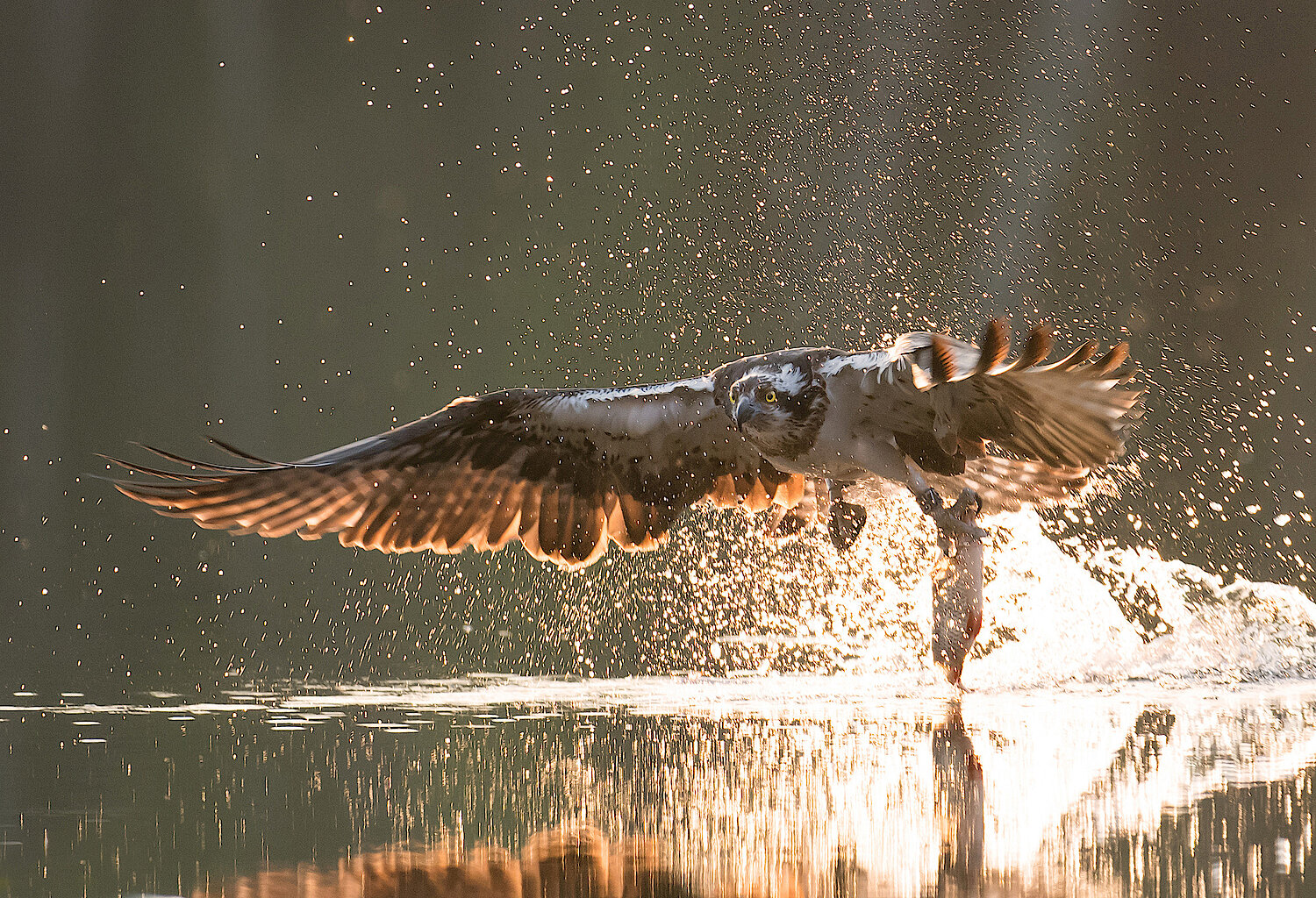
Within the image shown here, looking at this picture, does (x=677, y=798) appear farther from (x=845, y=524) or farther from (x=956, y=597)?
(x=845, y=524)

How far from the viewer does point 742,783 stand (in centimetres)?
176

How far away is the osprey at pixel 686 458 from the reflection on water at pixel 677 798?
19.6 inches

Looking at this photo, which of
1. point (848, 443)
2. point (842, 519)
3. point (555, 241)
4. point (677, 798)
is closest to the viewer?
point (677, 798)

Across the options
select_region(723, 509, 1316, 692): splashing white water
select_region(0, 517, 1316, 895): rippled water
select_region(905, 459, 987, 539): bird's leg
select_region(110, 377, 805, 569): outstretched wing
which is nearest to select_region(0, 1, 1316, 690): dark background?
select_region(723, 509, 1316, 692): splashing white water

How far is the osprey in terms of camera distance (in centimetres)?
273

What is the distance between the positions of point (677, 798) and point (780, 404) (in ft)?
4.14

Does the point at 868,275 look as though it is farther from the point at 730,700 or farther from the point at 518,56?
the point at 730,700

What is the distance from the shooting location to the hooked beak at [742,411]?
2781 millimetres

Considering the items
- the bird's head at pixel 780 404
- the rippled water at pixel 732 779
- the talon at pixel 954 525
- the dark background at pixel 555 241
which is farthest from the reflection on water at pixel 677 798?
the dark background at pixel 555 241

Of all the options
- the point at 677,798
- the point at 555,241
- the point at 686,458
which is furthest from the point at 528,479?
the point at 555,241

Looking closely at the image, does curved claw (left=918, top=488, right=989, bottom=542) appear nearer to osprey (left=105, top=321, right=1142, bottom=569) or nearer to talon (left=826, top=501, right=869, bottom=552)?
osprey (left=105, top=321, right=1142, bottom=569)

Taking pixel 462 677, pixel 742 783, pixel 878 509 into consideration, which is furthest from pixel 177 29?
pixel 742 783

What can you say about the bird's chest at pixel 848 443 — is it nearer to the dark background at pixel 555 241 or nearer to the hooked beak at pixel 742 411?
the hooked beak at pixel 742 411

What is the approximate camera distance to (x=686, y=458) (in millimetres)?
3223
